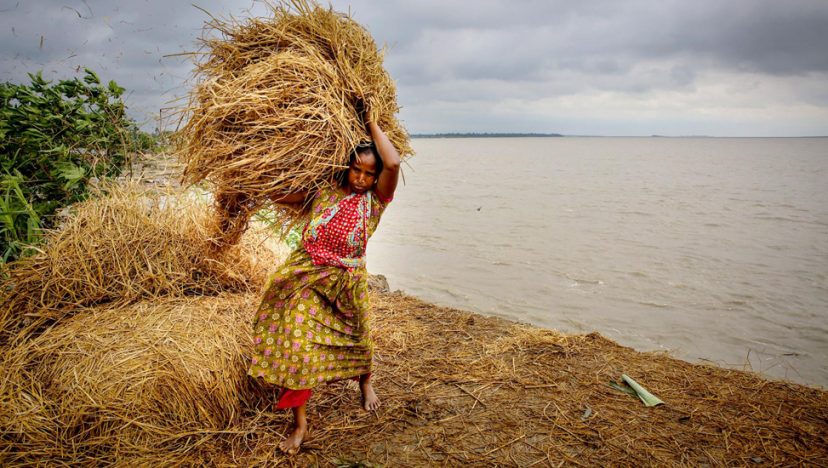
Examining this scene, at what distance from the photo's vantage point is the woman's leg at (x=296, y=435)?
7.77 ft

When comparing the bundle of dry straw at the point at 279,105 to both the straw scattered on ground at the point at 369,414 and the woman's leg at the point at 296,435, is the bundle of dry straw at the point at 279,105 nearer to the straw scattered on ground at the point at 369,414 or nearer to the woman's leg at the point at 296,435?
the straw scattered on ground at the point at 369,414

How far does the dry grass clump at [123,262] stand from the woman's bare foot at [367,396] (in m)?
1.29

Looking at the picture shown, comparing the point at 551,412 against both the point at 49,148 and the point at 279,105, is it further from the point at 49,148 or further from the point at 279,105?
the point at 49,148

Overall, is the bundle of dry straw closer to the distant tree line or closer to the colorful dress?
the colorful dress

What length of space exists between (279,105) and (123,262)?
179 centimetres

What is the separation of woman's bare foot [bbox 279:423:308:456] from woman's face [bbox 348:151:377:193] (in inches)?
54.0

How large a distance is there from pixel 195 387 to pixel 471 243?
8.57m

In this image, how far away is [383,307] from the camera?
4688 millimetres

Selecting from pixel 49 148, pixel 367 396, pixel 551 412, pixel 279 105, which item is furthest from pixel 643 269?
pixel 49 148

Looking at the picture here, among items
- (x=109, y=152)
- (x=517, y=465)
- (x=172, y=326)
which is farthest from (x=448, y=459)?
(x=109, y=152)

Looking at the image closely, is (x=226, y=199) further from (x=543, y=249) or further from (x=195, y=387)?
(x=543, y=249)

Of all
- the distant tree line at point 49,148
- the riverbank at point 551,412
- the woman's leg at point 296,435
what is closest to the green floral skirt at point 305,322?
the woman's leg at point 296,435

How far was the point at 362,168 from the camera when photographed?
93.5 inches

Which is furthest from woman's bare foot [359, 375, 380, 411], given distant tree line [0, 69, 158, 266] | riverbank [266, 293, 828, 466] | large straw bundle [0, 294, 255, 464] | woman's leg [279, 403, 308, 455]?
distant tree line [0, 69, 158, 266]
